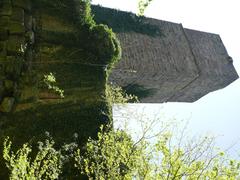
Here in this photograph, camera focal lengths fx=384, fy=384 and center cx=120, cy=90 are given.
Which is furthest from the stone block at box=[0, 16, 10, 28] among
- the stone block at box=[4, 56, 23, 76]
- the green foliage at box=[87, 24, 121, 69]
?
the green foliage at box=[87, 24, 121, 69]

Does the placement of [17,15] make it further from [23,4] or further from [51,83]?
[51,83]

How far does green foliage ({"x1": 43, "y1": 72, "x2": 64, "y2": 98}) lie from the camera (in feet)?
35.9

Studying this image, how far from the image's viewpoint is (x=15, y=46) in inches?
431

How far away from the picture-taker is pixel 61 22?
1214cm

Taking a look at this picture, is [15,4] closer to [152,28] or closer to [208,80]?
[152,28]

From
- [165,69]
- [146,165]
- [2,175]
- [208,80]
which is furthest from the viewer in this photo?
[208,80]

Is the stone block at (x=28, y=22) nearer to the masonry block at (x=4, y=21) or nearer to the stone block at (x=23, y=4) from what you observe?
the stone block at (x=23, y=4)

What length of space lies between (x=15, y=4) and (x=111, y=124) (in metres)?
4.58

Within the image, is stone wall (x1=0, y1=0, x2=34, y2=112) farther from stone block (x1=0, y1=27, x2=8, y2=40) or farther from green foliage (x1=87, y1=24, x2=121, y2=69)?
green foliage (x1=87, y1=24, x2=121, y2=69)

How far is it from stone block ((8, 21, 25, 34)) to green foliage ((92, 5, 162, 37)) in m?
5.01

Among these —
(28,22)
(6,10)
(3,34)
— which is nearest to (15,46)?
(3,34)

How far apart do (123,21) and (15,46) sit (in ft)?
21.5

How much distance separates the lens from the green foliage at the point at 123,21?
52.4ft

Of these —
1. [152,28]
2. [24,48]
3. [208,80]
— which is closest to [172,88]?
[208,80]
